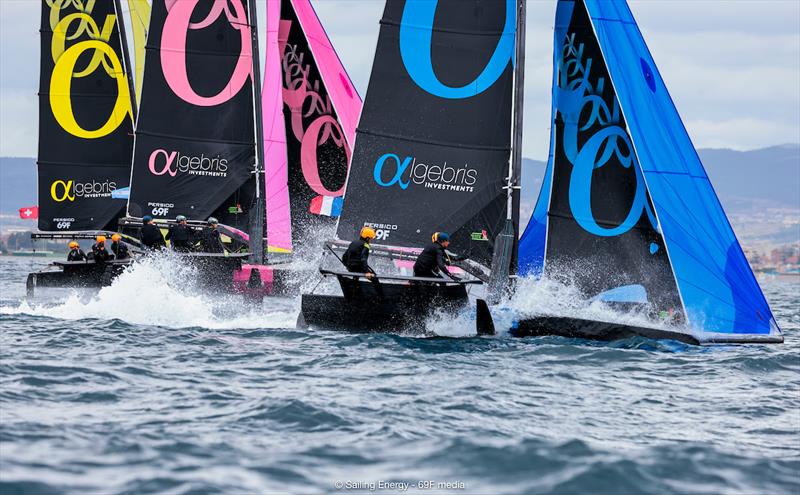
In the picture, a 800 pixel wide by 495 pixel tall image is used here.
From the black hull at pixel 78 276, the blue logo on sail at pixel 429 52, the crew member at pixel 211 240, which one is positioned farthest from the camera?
the crew member at pixel 211 240

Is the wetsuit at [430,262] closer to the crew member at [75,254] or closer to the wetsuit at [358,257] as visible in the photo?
the wetsuit at [358,257]

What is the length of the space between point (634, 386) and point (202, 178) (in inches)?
578

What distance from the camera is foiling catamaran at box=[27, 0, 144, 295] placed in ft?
96.6

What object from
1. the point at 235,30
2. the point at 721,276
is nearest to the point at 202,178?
the point at 235,30

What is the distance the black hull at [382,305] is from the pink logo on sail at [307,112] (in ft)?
35.5

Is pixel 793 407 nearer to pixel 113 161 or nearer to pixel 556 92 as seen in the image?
pixel 556 92

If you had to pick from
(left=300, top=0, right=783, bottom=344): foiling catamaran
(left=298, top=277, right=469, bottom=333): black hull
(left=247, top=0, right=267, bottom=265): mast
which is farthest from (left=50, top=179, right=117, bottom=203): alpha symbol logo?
(left=298, top=277, right=469, bottom=333): black hull

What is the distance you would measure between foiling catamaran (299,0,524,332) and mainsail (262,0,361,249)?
9200mm

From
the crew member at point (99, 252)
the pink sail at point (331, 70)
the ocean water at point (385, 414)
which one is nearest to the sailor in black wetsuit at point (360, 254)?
the ocean water at point (385, 414)

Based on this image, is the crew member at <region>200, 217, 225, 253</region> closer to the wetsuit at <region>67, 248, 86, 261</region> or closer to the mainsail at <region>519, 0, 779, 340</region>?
the wetsuit at <region>67, 248, 86, 261</region>

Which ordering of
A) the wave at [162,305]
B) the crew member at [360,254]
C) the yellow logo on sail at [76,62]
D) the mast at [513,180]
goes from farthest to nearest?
the yellow logo on sail at [76,62], the wave at [162,305], the mast at [513,180], the crew member at [360,254]

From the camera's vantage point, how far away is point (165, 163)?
2538cm

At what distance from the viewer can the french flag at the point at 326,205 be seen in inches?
1061

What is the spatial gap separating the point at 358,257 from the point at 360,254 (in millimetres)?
51
